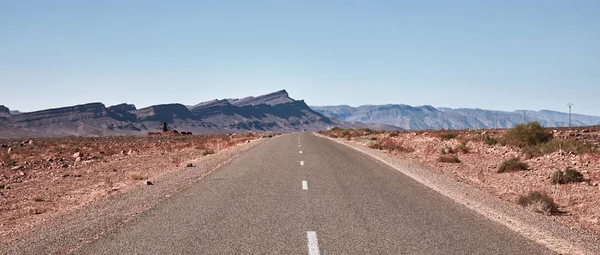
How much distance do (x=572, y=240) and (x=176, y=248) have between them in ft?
20.7

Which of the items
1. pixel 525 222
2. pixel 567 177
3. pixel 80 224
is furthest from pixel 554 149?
pixel 80 224

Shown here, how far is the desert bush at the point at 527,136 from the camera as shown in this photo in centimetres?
3178

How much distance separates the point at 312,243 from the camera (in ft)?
25.6

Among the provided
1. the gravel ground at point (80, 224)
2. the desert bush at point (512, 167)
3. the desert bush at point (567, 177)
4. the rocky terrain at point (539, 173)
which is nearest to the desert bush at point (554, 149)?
the rocky terrain at point (539, 173)

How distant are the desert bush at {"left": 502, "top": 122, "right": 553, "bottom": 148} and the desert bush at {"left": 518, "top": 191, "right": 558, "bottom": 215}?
2000 cm

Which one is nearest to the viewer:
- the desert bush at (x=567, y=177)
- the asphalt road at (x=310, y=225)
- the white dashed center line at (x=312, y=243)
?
the white dashed center line at (x=312, y=243)

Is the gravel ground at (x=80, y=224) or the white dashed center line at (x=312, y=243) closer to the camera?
the white dashed center line at (x=312, y=243)

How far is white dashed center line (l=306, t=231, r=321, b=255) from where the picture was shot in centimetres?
727

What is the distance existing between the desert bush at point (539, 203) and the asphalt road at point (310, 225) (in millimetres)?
1837

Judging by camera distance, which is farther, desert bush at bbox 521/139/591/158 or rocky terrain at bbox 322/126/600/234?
desert bush at bbox 521/139/591/158

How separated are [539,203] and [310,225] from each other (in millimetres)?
6004

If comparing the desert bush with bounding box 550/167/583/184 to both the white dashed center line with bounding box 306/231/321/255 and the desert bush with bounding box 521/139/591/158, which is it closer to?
the desert bush with bounding box 521/139/591/158

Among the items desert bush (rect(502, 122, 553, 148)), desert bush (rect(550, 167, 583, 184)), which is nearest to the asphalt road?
desert bush (rect(550, 167, 583, 184))

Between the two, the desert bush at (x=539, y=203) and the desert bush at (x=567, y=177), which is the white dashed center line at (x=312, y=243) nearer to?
→ the desert bush at (x=539, y=203)
